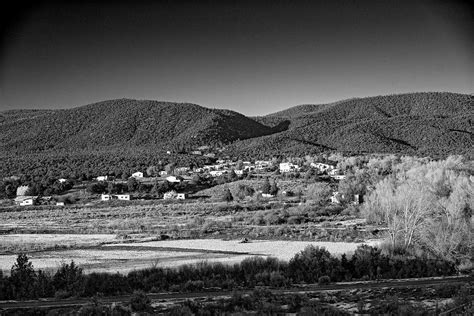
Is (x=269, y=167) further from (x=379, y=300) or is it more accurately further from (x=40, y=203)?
(x=379, y=300)

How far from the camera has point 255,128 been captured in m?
114

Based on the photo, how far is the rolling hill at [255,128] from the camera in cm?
8512

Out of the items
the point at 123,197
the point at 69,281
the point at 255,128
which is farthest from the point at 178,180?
the point at 255,128

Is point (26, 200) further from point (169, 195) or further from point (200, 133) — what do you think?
point (200, 133)

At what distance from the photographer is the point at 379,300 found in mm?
13789

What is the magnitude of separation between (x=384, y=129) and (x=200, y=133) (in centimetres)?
3452

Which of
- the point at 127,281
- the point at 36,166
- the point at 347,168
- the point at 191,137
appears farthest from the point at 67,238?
the point at 191,137

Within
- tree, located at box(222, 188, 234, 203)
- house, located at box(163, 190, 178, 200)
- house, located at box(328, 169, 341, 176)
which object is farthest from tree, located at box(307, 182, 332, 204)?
house, located at box(163, 190, 178, 200)

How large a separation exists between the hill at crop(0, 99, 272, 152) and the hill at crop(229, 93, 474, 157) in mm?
8765

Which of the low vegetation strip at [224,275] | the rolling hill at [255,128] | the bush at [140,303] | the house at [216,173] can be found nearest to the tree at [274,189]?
the house at [216,173]

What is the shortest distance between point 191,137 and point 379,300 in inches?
3279

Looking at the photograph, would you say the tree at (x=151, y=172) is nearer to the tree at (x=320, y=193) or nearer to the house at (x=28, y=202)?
the house at (x=28, y=202)

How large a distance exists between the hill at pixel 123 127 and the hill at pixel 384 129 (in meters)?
8.76

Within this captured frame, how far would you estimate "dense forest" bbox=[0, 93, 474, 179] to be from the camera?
7644 cm
